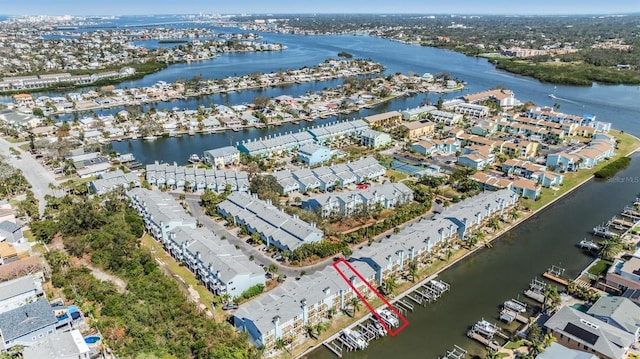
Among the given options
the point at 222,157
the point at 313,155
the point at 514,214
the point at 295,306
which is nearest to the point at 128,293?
the point at 295,306

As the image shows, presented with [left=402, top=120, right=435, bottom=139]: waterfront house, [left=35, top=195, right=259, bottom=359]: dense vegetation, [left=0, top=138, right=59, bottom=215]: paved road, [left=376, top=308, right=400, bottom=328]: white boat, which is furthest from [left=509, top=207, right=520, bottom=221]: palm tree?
[left=0, top=138, right=59, bottom=215]: paved road

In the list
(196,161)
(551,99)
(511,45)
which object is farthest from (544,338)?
(511,45)

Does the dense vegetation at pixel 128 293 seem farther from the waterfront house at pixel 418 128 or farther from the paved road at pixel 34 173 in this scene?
the waterfront house at pixel 418 128

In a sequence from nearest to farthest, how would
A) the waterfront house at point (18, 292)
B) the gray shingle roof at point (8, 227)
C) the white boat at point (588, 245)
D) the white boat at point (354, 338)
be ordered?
the white boat at point (354, 338) < the waterfront house at point (18, 292) < the gray shingle roof at point (8, 227) < the white boat at point (588, 245)

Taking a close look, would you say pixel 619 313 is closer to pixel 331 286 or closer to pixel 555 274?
pixel 555 274

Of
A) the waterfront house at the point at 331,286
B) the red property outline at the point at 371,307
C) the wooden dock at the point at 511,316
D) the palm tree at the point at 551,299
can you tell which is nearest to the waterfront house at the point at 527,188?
the waterfront house at the point at 331,286

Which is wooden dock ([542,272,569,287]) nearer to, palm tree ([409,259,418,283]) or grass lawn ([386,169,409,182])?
palm tree ([409,259,418,283])

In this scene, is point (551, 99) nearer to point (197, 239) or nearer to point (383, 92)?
point (383, 92)
